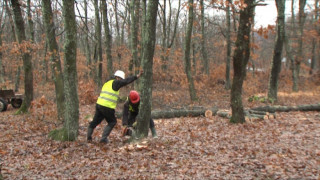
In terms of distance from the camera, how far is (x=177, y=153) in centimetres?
652

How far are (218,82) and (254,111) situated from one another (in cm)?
1554

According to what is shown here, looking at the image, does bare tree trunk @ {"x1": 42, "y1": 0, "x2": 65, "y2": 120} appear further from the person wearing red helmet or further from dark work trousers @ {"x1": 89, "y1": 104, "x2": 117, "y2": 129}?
the person wearing red helmet

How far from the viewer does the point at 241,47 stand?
9312 millimetres

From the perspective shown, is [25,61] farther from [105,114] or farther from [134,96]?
[134,96]

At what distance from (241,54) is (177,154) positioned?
15.7 ft

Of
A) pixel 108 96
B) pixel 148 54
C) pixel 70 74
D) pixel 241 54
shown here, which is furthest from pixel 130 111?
pixel 241 54

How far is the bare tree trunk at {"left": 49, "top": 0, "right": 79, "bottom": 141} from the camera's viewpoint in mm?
7012

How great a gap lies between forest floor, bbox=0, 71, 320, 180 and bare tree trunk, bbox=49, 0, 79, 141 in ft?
1.20

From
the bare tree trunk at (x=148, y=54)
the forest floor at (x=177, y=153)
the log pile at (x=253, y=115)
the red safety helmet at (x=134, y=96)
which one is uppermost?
the bare tree trunk at (x=148, y=54)

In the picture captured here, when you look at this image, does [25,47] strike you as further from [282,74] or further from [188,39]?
[282,74]

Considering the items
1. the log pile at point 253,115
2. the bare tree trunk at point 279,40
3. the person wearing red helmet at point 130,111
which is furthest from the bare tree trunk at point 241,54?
the bare tree trunk at point 279,40

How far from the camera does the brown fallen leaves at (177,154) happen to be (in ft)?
17.2

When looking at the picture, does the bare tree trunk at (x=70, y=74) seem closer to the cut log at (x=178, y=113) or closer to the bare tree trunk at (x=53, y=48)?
the bare tree trunk at (x=53, y=48)

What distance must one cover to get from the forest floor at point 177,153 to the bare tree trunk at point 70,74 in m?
0.37
